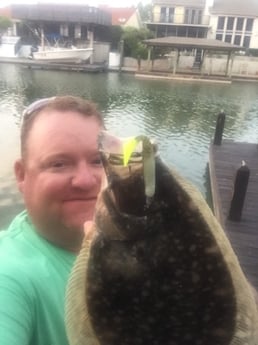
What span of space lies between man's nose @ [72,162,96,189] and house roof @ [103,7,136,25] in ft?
195

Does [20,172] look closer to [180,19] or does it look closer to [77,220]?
[77,220]

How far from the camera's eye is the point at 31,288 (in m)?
1.40

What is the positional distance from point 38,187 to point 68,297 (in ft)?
1.79

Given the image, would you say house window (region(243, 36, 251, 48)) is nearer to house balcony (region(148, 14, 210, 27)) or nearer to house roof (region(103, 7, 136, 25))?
house balcony (region(148, 14, 210, 27))

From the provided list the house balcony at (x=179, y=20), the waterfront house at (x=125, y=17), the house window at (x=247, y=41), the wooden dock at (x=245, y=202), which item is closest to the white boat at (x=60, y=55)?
the house balcony at (x=179, y=20)

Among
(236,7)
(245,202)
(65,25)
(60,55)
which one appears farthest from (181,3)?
(245,202)

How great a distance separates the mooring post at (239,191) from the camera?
764cm

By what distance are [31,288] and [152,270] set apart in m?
0.54

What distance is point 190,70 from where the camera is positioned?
42.9 meters

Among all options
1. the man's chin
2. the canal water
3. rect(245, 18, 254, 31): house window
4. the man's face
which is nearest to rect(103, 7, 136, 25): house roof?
rect(245, 18, 254, 31): house window

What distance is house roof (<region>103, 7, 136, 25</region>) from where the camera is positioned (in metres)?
57.8

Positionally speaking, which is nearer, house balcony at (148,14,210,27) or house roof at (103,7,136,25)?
house balcony at (148,14,210,27)

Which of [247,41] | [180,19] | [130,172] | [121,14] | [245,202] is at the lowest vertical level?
[245,202]

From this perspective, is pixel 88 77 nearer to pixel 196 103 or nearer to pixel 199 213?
pixel 196 103
